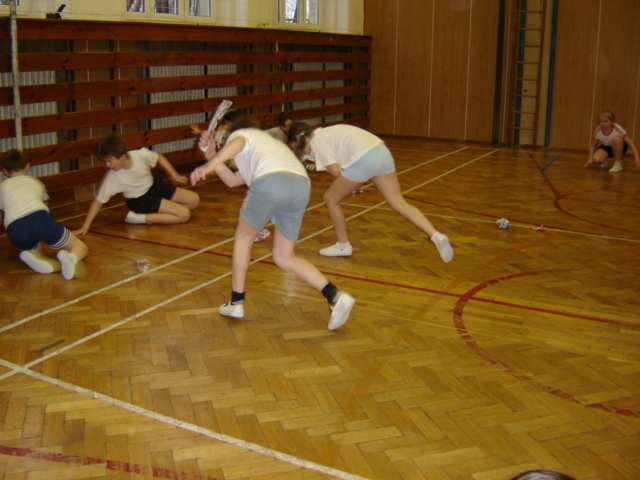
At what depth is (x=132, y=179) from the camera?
6285 millimetres

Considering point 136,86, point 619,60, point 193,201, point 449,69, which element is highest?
point 619,60

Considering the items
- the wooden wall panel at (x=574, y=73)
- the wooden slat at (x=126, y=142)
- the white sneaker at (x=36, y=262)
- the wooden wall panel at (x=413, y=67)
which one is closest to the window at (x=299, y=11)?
the wooden slat at (x=126, y=142)

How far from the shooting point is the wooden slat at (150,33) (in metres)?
6.66

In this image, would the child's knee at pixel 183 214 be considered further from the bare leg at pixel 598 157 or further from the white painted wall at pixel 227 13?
the bare leg at pixel 598 157

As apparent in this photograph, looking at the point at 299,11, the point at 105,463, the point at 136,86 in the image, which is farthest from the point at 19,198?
the point at 299,11

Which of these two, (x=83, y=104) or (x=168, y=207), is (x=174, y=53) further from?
(x=168, y=207)

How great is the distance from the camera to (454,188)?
8.52m

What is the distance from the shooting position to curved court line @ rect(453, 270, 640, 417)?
10.5ft

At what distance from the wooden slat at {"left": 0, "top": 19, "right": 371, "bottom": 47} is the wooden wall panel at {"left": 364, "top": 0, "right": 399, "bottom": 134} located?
1976 millimetres

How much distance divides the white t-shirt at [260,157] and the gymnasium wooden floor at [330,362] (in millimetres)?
891

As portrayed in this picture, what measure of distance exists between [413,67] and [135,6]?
606 centimetres

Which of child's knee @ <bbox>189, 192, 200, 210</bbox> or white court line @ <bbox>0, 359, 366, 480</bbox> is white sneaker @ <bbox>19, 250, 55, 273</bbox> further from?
child's knee @ <bbox>189, 192, 200, 210</bbox>

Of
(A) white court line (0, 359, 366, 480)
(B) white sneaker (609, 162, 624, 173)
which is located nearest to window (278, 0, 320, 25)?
(B) white sneaker (609, 162, 624, 173)

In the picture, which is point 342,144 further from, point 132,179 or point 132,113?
point 132,113
